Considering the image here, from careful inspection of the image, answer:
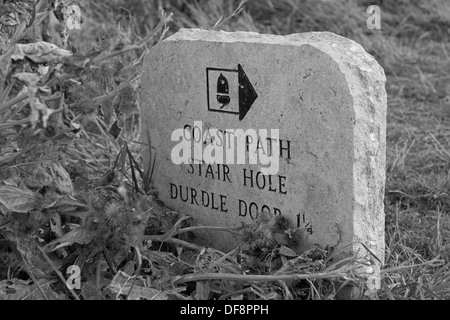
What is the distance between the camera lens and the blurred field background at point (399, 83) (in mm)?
2461

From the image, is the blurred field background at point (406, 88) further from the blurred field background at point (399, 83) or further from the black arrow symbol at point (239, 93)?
the black arrow symbol at point (239, 93)

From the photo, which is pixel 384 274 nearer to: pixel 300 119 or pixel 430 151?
pixel 300 119

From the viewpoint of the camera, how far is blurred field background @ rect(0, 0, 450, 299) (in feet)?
8.07

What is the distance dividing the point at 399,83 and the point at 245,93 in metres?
2.05

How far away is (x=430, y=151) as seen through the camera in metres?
3.59

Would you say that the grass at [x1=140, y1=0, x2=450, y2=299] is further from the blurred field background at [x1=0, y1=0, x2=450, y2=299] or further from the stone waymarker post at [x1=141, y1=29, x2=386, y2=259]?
the stone waymarker post at [x1=141, y1=29, x2=386, y2=259]

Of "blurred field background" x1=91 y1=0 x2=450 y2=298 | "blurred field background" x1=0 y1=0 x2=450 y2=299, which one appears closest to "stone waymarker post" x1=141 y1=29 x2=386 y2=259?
"blurred field background" x1=0 y1=0 x2=450 y2=299

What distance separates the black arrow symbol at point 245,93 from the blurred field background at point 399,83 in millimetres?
224

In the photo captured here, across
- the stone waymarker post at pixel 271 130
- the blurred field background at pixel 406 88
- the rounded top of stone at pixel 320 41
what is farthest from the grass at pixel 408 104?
the rounded top of stone at pixel 320 41

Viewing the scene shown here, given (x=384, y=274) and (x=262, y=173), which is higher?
(x=262, y=173)

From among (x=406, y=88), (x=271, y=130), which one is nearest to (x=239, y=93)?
(x=271, y=130)

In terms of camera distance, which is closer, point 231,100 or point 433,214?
point 231,100

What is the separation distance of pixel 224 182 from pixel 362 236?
509 millimetres

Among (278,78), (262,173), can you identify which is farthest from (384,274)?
(278,78)
